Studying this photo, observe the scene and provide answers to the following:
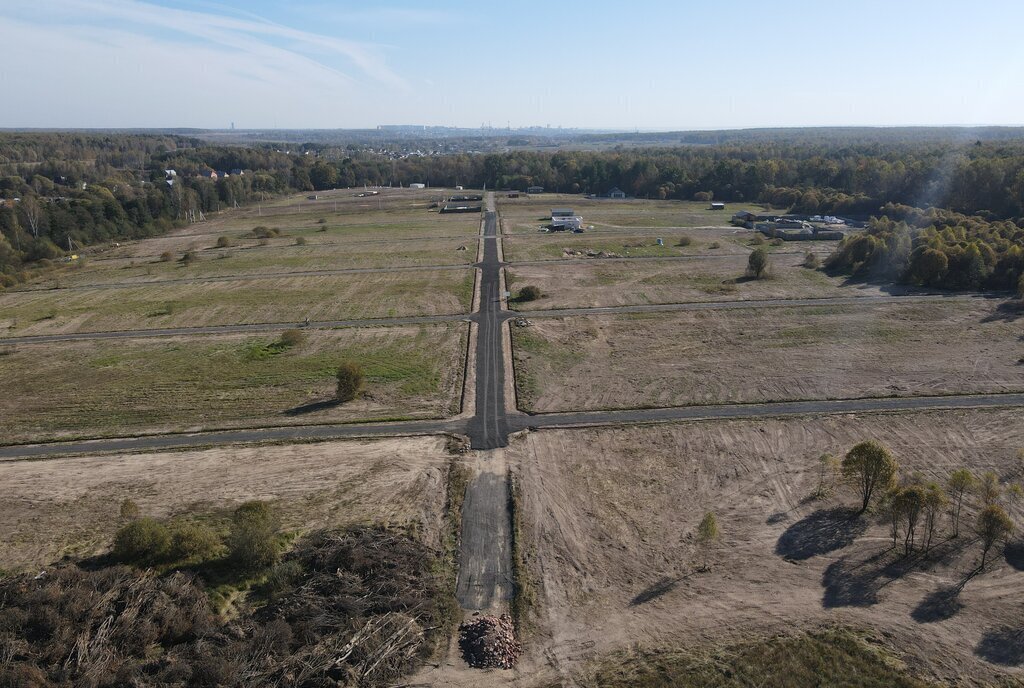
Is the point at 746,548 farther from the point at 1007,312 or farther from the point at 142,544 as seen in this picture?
the point at 1007,312

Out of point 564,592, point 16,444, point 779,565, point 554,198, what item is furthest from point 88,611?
point 554,198

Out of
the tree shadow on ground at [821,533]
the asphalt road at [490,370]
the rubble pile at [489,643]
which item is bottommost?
the rubble pile at [489,643]

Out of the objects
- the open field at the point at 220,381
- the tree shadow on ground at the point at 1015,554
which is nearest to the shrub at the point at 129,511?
the open field at the point at 220,381

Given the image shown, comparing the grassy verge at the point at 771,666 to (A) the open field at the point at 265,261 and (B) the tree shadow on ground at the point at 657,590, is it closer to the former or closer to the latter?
(B) the tree shadow on ground at the point at 657,590

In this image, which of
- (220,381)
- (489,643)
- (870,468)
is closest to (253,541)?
(489,643)

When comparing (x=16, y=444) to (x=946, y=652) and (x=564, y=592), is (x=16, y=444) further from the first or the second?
(x=946, y=652)

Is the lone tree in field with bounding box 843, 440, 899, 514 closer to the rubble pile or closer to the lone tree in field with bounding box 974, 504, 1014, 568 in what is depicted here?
the lone tree in field with bounding box 974, 504, 1014, 568
